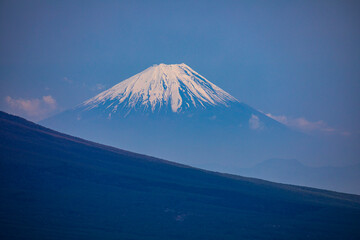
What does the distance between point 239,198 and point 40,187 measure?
34.4 meters

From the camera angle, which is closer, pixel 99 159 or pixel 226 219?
pixel 226 219

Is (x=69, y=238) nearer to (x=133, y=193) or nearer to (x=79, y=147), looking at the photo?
(x=133, y=193)

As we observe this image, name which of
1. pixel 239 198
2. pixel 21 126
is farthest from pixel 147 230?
pixel 21 126

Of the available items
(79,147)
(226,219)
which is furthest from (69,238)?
(79,147)

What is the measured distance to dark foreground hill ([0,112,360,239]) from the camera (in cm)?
7025

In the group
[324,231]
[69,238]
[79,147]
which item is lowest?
[69,238]

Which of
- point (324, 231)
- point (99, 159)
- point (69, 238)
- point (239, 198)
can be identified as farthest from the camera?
point (99, 159)

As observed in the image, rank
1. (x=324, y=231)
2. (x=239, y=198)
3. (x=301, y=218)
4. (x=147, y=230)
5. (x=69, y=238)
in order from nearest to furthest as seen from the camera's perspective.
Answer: (x=69, y=238), (x=147, y=230), (x=324, y=231), (x=301, y=218), (x=239, y=198)

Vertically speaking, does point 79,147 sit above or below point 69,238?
above

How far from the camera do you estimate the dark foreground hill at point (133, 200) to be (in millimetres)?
70250

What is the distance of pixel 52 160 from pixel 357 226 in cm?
5292

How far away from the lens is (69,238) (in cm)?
6231

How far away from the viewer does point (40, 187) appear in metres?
80.8

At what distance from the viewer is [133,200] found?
275ft
